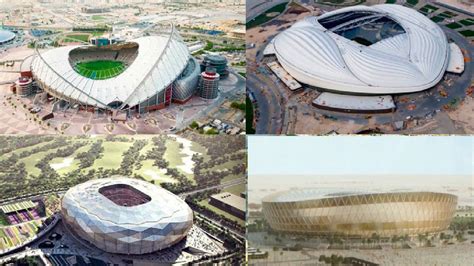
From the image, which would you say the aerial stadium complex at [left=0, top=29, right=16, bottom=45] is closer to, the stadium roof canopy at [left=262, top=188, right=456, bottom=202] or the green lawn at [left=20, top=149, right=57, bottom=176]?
the green lawn at [left=20, top=149, right=57, bottom=176]

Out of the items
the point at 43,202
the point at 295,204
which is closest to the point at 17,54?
the point at 43,202

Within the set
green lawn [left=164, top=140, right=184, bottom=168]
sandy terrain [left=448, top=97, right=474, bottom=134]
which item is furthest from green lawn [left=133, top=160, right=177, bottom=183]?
sandy terrain [left=448, top=97, right=474, bottom=134]

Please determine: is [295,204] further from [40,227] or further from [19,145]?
[19,145]

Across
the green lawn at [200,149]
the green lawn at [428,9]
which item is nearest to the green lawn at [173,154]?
the green lawn at [200,149]

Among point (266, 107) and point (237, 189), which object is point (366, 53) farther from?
point (237, 189)

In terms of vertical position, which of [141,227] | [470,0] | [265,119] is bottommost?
[141,227]

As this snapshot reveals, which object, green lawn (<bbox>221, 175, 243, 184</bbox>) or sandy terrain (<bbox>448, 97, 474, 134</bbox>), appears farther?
sandy terrain (<bbox>448, 97, 474, 134</bbox>)
